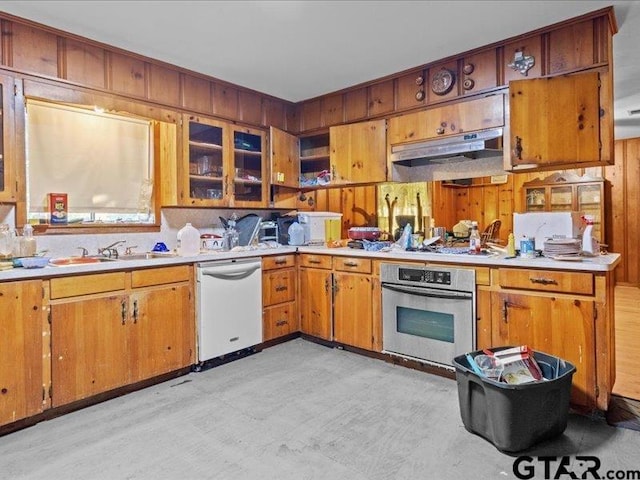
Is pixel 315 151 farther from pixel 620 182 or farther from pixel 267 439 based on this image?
pixel 620 182

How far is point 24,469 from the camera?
186 cm

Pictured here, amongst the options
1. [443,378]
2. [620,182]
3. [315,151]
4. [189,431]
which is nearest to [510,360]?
[443,378]

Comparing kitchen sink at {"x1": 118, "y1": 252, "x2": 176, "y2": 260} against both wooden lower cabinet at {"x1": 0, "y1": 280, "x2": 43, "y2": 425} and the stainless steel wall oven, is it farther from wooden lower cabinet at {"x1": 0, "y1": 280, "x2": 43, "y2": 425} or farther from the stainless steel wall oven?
the stainless steel wall oven

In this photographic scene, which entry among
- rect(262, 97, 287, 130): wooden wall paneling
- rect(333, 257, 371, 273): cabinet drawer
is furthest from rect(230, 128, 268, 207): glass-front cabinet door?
rect(333, 257, 371, 273): cabinet drawer

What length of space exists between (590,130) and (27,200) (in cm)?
377

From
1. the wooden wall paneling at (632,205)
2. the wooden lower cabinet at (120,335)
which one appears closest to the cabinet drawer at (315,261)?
the wooden lower cabinet at (120,335)

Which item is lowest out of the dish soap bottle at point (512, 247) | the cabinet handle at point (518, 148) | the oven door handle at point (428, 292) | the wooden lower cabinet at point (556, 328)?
the wooden lower cabinet at point (556, 328)

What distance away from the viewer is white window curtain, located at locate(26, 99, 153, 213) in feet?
9.02

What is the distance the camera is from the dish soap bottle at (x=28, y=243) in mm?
2504

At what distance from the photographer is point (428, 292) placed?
294 cm

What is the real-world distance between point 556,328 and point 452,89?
1.99 meters

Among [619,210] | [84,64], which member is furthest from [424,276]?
[619,210]

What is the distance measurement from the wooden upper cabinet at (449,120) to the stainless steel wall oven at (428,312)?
3.84 ft

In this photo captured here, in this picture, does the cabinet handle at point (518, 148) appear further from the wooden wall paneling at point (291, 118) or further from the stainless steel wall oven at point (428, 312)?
the wooden wall paneling at point (291, 118)
